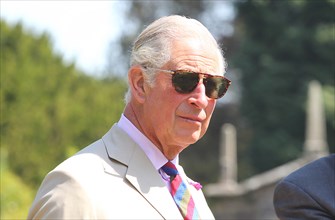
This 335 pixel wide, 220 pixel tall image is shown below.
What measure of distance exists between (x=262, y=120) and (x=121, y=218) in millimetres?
28264

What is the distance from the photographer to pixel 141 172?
11.4ft

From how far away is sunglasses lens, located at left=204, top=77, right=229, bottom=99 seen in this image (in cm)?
356

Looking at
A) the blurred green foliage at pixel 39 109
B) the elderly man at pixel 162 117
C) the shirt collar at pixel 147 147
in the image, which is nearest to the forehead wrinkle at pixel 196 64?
the elderly man at pixel 162 117

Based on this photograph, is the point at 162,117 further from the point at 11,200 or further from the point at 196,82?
the point at 11,200

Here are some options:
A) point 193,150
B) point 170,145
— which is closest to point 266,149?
point 193,150

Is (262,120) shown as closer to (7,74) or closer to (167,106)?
(7,74)

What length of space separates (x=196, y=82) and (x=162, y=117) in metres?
0.17

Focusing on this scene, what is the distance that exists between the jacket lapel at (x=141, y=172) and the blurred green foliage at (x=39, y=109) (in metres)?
6.92

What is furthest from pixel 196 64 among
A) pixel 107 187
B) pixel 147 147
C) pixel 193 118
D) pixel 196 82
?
→ pixel 107 187

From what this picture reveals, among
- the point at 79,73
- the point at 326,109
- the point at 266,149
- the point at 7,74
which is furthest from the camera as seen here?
the point at 266,149

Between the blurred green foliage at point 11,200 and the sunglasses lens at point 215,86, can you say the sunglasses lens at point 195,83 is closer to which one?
the sunglasses lens at point 215,86

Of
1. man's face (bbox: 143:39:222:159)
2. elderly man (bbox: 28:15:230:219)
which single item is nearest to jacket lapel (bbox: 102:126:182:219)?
elderly man (bbox: 28:15:230:219)

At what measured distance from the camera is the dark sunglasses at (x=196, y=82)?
348 centimetres

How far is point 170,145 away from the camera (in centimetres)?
358
